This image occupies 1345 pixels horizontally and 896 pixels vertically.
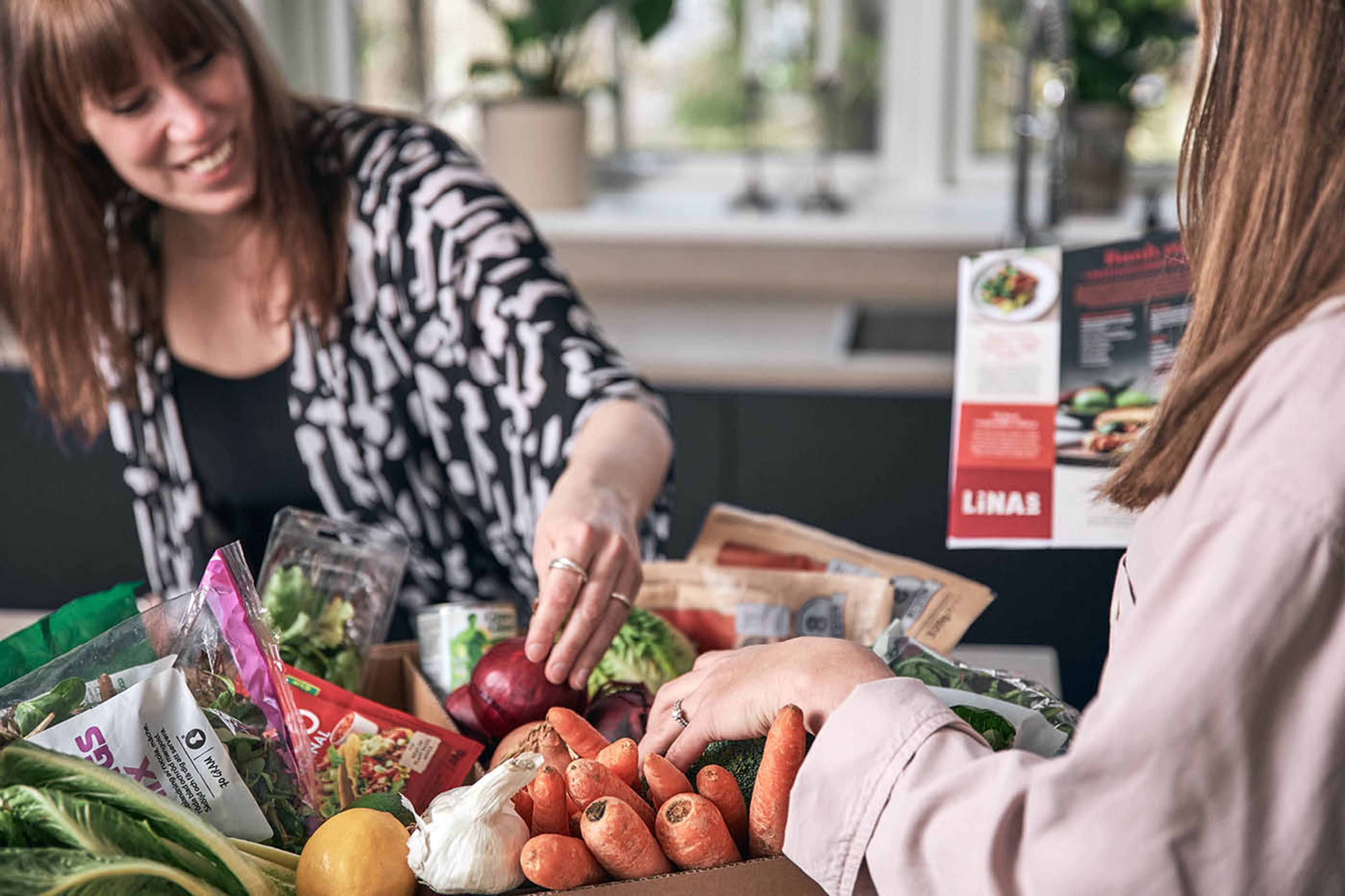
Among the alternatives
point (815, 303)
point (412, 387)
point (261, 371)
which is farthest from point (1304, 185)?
point (815, 303)

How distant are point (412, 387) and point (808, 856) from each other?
994mm

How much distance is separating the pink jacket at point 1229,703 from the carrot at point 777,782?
14 cm

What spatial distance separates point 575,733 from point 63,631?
385mm

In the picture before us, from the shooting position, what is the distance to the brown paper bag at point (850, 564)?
113 cm

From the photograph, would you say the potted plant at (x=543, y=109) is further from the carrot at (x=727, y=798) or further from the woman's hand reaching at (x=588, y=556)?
the carrot at (x=727, y=798)

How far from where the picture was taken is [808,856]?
30.3 inches

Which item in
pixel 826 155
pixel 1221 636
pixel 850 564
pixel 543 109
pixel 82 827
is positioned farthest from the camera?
pixel 826 155

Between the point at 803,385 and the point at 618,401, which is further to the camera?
the point at 803,385

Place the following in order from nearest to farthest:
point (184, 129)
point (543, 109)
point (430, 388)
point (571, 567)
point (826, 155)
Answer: point (571, 567), point (184, 129), point (430, 388), point (543, 109), point (826, 155)

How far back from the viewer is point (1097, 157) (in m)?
2.96

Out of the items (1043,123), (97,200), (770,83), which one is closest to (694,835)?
(97,200)

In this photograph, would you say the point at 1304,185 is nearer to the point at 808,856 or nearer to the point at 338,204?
the point at 808,856

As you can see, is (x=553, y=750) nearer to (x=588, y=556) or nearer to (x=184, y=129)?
(x=588, y=556)

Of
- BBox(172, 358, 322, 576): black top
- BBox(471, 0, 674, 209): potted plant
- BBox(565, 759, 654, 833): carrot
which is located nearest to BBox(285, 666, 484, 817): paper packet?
BBox(565, 759, 654, 833): carrot
